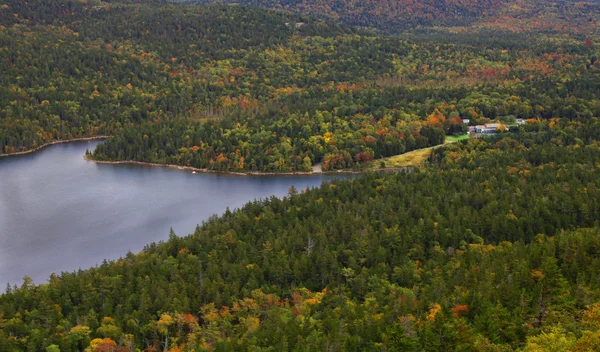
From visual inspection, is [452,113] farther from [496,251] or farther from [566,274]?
[566,274]

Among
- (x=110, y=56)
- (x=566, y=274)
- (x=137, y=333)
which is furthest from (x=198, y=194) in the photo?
(x=110, y=56)

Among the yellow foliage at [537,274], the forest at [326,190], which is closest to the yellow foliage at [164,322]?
the forest at [326,190]

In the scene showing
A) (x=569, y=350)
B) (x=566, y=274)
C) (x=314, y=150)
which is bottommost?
(x=314, y=150)

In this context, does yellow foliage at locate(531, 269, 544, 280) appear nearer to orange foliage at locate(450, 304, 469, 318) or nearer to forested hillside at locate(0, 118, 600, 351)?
forested hillside at locate(0, 118, 600, 351)

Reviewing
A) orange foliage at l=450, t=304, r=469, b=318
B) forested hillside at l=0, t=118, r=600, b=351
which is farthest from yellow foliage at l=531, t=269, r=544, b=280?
orange foliage at l=450, t=304, r=469, b=318

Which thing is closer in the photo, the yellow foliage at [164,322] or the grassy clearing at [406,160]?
the yellow foliage at [164,322]

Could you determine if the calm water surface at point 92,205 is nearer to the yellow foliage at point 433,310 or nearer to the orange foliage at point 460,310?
the yellow foliage at point 433,310
